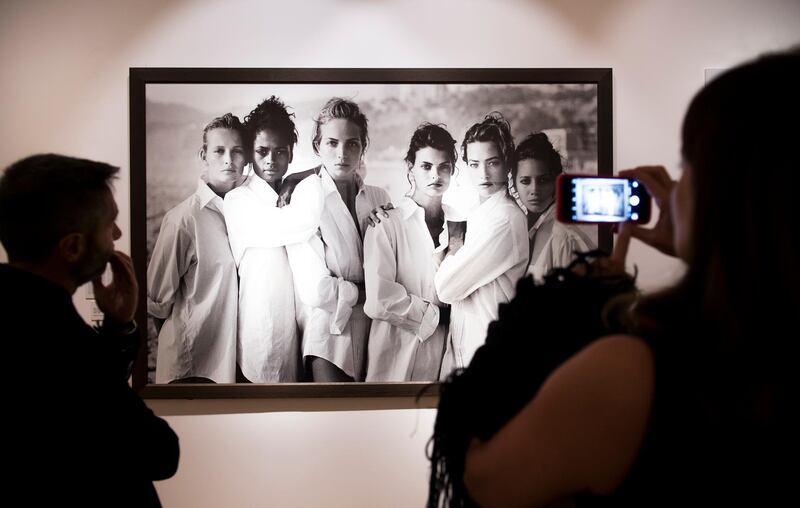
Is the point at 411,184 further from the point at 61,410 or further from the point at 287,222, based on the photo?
the point at 61,410

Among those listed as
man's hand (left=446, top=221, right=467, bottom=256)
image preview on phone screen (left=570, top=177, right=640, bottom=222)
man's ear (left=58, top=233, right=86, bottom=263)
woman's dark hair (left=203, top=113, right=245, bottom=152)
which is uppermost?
woman's dark hair (left=203, top=113, right=245, bottom=152)

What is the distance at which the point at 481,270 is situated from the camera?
187cm

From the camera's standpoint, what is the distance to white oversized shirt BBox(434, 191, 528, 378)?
187 centimetres

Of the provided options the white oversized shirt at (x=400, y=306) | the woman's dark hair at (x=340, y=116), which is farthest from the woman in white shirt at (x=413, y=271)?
the woman's dark hair at (x=340, y=116)

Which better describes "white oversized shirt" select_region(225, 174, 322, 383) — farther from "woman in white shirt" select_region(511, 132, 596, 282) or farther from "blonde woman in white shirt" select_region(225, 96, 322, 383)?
"woman in white shirt" select_region(511, 132, 596, 282)

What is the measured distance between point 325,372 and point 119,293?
791 millimetres

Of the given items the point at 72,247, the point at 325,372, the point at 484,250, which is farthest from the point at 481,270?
the point at 72,247

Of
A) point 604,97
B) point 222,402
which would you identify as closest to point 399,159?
point 604,97

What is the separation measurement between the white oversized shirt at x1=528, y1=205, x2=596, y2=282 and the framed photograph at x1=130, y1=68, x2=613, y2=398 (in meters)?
0.03

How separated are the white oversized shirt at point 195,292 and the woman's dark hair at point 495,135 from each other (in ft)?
2.65

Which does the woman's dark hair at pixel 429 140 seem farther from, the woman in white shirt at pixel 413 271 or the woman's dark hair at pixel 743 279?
the woman's dark hair at pixel 743 279

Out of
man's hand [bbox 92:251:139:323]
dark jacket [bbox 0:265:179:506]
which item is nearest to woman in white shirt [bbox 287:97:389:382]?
man's hand [bbox 92:251:139:323]

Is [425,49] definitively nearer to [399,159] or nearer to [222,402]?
[399,159]

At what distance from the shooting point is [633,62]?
1922 mm
